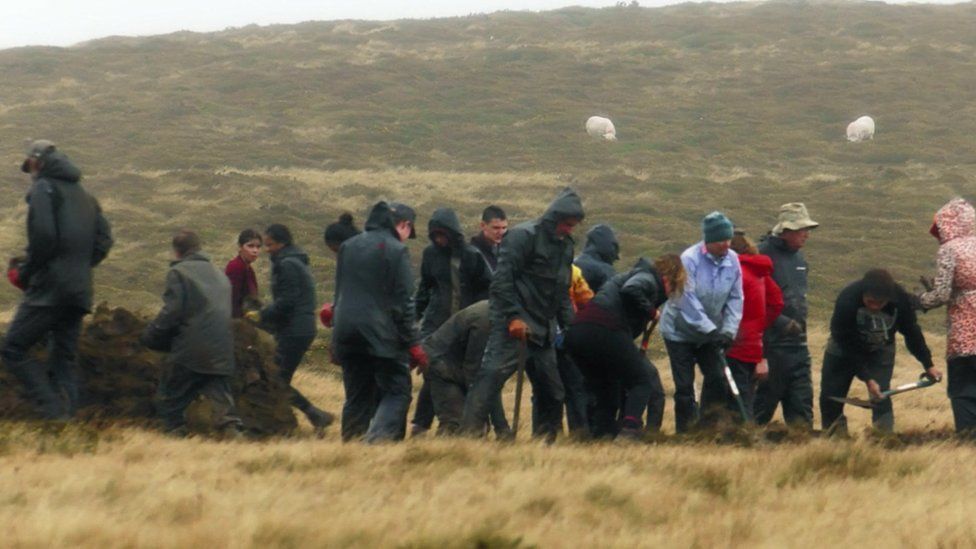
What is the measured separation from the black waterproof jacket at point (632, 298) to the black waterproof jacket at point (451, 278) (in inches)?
42.9

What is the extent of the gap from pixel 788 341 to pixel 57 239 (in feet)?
19.8

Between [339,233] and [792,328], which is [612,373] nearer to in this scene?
[792,328]

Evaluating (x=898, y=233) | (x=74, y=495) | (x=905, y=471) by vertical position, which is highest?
(x=74, y=495)

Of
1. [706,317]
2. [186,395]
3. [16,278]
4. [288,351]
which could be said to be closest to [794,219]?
[706,317]

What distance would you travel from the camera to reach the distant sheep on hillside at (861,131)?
63.0 m

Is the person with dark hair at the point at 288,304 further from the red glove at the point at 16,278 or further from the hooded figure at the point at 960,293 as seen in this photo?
the hooded figure at the point at 960,293

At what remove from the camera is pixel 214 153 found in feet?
186

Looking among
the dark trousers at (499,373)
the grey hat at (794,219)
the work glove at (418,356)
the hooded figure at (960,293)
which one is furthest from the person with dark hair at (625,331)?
the hooded figure at (960,293)

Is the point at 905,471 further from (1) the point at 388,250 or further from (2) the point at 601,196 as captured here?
(2) the point at 601,196

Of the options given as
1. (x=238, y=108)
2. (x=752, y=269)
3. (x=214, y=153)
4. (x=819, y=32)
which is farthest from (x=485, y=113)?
(x=752, y=269)

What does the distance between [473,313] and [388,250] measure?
130 centimetres

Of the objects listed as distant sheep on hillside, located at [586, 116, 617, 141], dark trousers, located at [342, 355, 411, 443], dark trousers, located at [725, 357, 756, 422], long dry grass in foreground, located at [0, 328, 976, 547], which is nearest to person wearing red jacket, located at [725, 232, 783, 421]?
dark trousers, located at [725, 357, 756, 422]

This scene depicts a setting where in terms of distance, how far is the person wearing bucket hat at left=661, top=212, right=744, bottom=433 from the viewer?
39.2 feet

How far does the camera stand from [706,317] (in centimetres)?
1192
